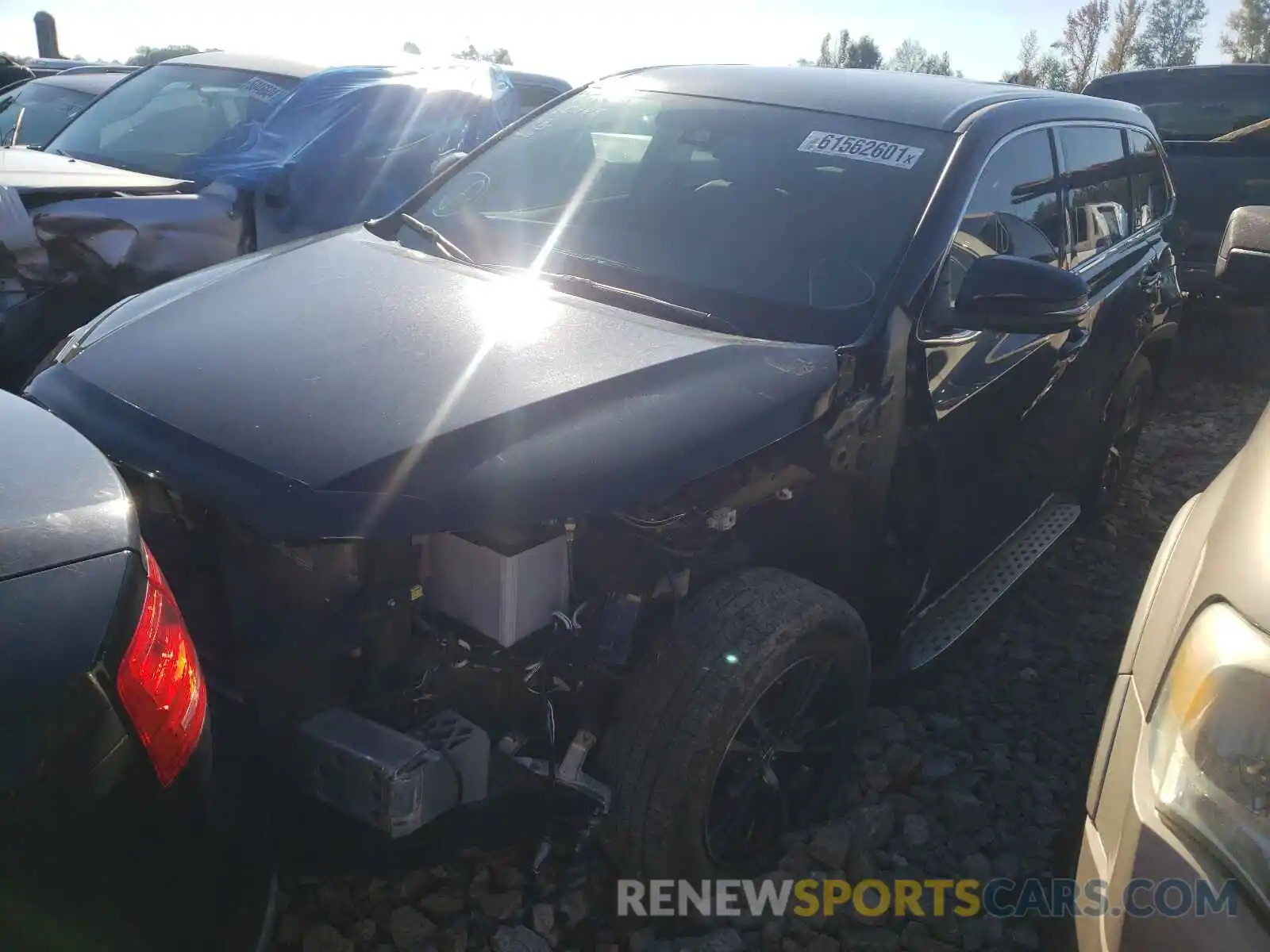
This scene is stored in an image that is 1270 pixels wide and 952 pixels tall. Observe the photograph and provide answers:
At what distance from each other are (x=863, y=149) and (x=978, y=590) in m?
1.35

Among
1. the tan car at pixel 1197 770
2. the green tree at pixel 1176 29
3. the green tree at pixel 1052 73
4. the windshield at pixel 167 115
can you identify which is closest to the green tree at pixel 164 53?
the windshield at pixel 167 115

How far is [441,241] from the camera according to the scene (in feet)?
9.73

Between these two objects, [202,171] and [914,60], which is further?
[914,60]

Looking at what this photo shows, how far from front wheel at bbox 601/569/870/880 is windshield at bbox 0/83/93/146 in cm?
683

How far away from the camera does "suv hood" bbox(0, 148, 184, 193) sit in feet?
14.1

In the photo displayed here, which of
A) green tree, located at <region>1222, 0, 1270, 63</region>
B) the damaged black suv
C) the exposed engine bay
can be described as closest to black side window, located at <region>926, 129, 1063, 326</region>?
the damaged black suv

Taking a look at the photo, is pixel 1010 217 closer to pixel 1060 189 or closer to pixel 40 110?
pixel 1060 189

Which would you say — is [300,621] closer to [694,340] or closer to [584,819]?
[584,819]

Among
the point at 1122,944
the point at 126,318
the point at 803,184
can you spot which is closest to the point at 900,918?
the point at 1122,944

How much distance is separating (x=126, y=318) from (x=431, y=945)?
166 cm

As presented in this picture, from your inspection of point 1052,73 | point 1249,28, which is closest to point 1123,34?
point 1052,73

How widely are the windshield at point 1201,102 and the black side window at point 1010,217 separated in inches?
174

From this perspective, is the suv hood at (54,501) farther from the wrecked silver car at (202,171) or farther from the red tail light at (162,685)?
the wrecked silver car at (202,171)

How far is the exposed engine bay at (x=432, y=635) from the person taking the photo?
1.85 meters
